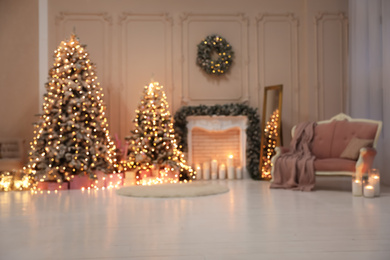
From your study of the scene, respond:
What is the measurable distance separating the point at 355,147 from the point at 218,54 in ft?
11.4

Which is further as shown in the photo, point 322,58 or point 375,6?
point 322,58

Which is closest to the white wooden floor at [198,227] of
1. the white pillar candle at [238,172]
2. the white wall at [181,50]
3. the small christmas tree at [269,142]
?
the small christmas tree at [269,142]

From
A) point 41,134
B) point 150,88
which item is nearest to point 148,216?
point 41,134

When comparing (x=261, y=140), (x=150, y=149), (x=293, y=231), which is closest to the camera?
(x=293, y=231)

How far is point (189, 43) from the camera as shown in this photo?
9.33 meters

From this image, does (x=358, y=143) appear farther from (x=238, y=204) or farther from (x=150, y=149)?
(x=150, y=149)

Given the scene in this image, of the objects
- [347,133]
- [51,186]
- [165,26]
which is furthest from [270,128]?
[51,186]

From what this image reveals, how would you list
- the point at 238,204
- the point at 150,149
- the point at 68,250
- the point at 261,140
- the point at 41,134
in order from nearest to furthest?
1. the point at 68,250
2. the point at 238,204
3. the point at 41,134
4. the point at 150,149
5. the point at 261,140

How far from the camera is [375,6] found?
780cm

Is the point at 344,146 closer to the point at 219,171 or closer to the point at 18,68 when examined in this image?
the point at 219,171

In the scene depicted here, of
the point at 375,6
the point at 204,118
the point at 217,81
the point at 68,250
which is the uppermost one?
the point at 375,6

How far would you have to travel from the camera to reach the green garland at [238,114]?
352 inches

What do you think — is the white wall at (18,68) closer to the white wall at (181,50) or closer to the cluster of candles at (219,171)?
the white wall at (181,50)

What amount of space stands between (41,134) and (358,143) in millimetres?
4722
